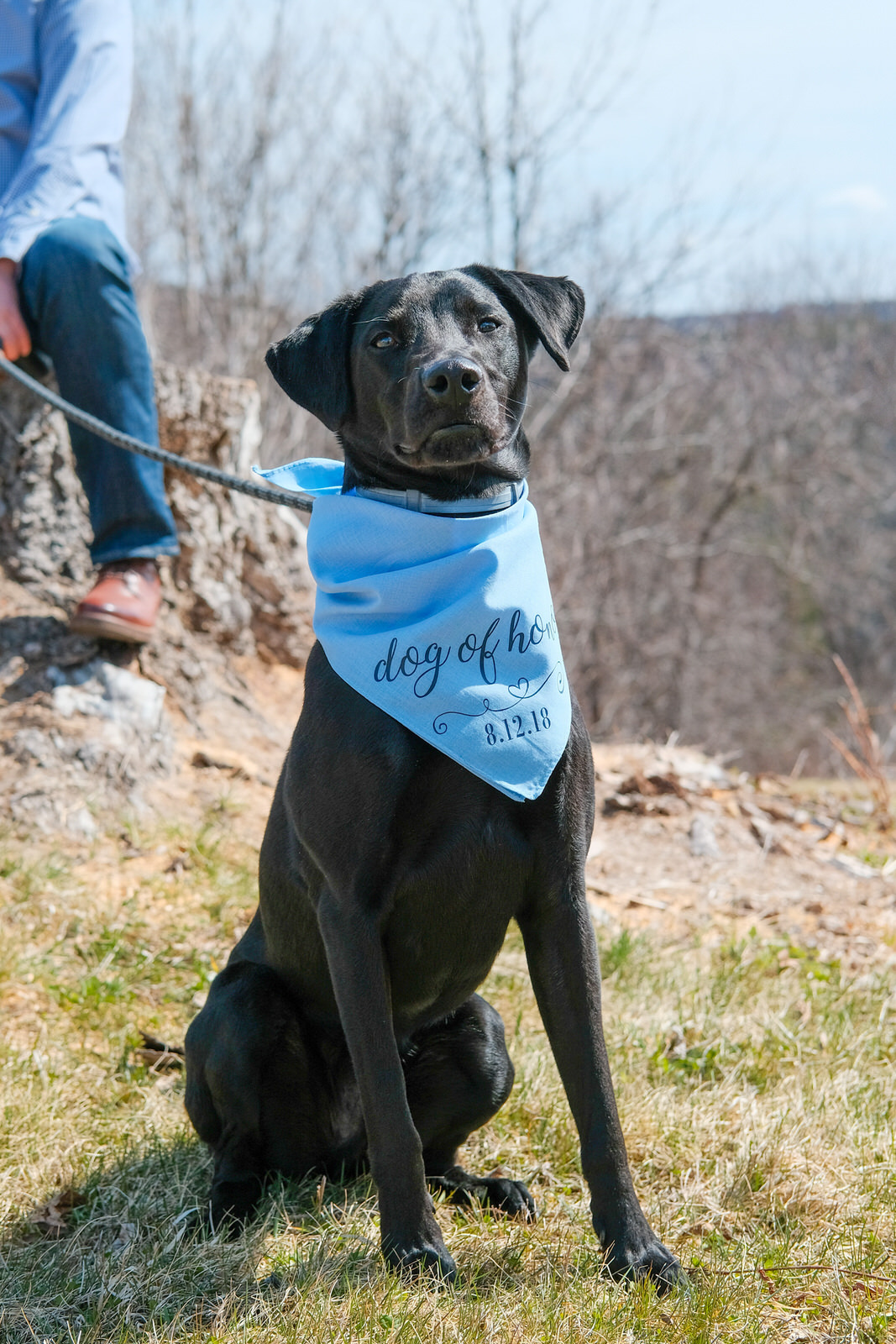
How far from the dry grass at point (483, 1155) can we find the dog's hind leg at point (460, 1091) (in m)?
0.11

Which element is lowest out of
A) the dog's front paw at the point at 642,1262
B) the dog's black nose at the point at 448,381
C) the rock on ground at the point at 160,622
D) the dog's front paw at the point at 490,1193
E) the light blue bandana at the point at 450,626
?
the dog's front paw at the point at 490,1193

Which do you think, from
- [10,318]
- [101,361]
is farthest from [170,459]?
[10,318]

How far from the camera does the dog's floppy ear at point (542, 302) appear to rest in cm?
264

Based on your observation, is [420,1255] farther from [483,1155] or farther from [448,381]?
[448,381]

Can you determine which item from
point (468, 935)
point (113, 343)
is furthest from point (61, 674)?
point (468, 935)

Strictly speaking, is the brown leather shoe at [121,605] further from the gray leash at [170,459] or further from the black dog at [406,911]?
the black dog at [406,911]

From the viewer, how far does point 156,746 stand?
4.62 m

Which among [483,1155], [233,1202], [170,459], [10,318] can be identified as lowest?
[483,1155]

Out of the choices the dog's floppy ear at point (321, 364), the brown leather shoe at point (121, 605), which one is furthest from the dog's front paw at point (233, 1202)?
the brown leather shoe at point (121, 605)

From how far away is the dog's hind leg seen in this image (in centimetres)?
259

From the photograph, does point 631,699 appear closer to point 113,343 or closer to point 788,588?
point 788,588

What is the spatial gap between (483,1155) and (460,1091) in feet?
1.17

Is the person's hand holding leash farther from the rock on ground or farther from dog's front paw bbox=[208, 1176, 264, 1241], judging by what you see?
dog's front paw bbox=[208, 1176, 264, 1241]

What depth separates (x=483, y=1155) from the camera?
2840 millimetres
